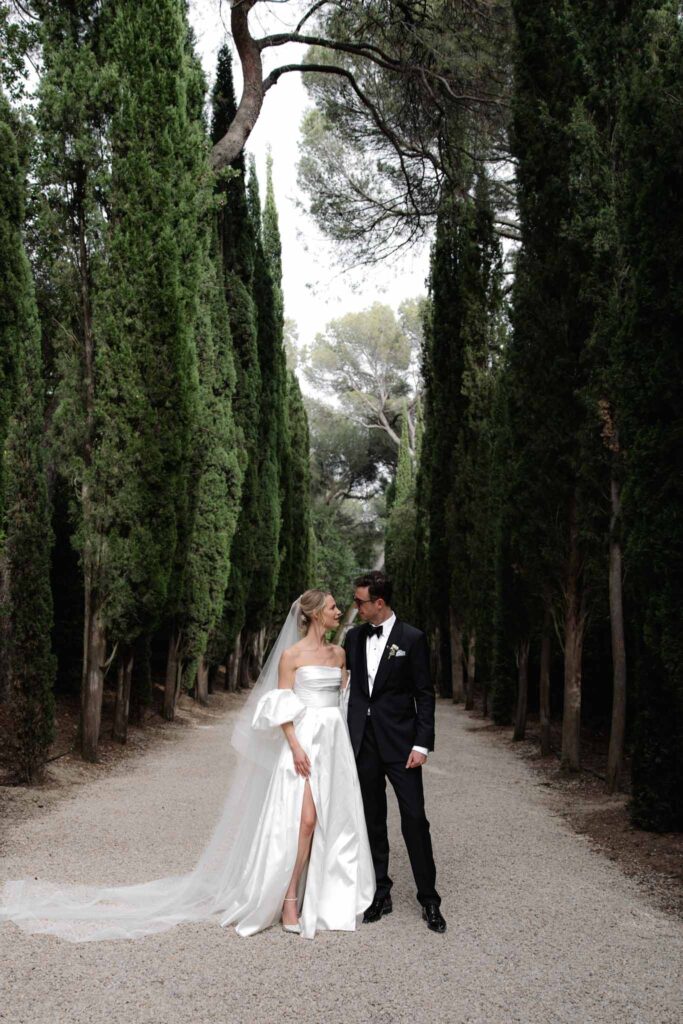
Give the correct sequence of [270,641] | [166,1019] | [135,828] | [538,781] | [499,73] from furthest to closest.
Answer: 1. [270,641]
2. [499,73]
3. [538,781]
4. [135,828]
5. [166,1019]

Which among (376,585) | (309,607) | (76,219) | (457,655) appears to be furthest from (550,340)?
(457,655)

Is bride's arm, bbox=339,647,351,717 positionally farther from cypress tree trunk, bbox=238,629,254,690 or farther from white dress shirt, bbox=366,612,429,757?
cypress tree trunk, bbox=238,629,254,690

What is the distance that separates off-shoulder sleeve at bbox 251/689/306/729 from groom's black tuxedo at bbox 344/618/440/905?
1.12 ft

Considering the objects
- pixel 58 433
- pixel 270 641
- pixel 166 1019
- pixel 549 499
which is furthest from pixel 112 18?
pixel 270 641

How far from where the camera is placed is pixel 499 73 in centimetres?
1496

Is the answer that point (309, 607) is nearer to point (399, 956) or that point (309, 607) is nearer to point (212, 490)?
point (399, 956)

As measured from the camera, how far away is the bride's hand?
4.80m

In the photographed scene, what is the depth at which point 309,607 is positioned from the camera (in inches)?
198

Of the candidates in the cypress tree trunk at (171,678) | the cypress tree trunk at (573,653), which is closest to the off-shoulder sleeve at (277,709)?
the cypress tree trunk at (573,653)

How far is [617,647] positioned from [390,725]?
4.44 meters

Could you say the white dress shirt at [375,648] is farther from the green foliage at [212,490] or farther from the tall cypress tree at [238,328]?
the tall cypress tree at [238,328]

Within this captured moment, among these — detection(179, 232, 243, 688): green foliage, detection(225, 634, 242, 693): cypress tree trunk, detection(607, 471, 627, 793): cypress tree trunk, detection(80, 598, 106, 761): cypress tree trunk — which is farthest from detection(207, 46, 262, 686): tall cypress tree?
detection(607, 471, 627, 793): cypress tree trunk

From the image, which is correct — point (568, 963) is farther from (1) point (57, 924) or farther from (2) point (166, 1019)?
(1) point (57, 924)

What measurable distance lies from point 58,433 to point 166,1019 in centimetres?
818
